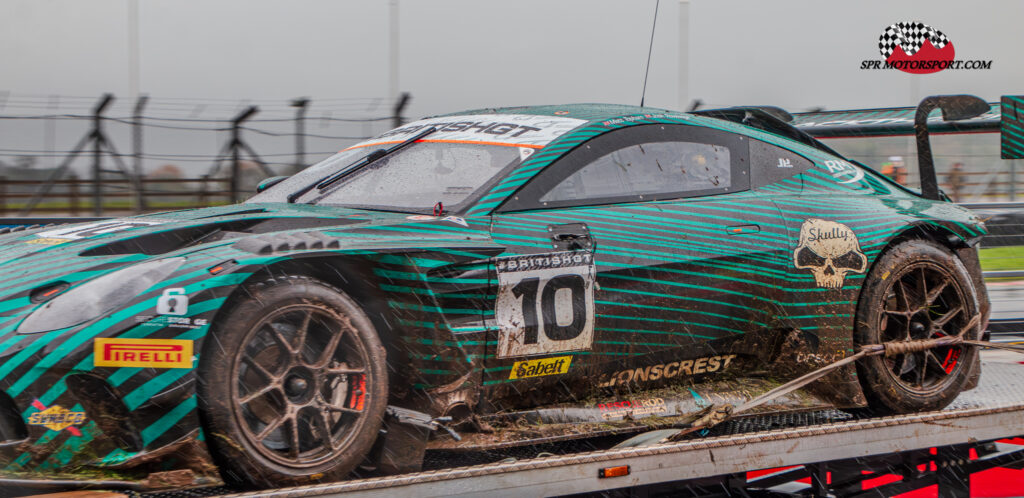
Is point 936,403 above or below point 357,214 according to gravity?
below

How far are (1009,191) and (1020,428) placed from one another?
337 inches

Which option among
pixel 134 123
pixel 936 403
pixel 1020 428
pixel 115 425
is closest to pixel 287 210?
pixel 115 425

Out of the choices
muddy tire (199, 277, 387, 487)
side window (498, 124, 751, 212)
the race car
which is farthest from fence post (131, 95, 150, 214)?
muddy tire (199, 277, 387, 487)

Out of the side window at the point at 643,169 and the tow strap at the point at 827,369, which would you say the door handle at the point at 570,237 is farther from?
the tow strap at the point at 827,369

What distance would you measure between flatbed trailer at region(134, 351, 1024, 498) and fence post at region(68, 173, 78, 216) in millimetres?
7385

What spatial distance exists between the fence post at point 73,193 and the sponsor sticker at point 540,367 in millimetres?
7537

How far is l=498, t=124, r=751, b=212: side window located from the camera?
11.0ft

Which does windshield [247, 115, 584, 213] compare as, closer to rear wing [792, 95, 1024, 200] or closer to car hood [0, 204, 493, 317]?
car hood [0, 204, 493, 317]

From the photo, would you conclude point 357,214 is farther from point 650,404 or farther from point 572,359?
point 650,404

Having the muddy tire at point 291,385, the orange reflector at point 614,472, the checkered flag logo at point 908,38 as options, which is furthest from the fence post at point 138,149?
the checkered flag logo at point 908,38

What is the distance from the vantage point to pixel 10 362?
236 cm

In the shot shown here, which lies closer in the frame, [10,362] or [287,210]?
[10,362]

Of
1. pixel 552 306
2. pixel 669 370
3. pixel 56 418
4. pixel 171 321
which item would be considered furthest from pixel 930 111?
pixel 56 418

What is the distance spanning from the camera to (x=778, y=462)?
3.37 meters
